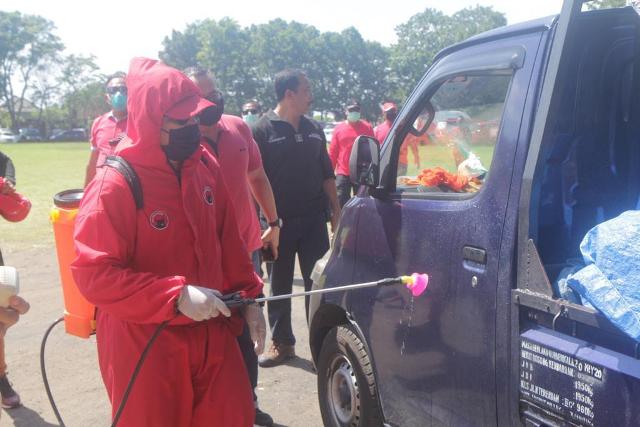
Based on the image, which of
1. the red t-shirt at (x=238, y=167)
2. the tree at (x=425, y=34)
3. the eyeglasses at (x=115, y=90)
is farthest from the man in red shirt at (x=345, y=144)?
the tree at (x=425, y=34)

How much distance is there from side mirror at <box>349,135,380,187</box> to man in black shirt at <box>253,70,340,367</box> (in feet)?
5.91

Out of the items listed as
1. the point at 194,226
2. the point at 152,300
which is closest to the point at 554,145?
the point at 194,226

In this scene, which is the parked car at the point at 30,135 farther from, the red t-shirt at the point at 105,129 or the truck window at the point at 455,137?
the truck window at the point at 455,137

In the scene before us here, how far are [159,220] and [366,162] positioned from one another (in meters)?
1.14

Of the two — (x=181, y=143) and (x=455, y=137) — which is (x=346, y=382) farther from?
(x=181, y=143)

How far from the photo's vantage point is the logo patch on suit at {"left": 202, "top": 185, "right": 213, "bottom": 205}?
8.41ft

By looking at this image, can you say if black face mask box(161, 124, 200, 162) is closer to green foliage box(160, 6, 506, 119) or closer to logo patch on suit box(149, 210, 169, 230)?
logo patch on suit box(149, 210, 169, 230)

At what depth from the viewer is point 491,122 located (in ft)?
8.39

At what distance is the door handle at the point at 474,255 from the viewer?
2336 mm

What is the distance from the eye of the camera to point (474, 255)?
2.38 m

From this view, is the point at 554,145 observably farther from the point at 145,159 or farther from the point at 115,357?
the point at 115,357

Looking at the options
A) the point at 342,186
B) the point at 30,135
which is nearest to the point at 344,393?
the point at 342,186

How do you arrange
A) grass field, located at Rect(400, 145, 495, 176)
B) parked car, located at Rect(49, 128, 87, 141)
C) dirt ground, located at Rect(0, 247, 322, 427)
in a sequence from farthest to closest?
parked car, located at Rect(49, 128, 87, 141) → dirt ground, located at Rect(0, 247, 322, 427) → grass field, located at Rect(400, 145, 495, 176)

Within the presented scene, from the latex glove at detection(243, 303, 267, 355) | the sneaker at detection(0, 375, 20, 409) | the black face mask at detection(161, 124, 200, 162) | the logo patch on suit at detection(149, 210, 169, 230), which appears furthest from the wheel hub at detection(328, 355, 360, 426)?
the sneaker at detection(0, 375, 20, 409)
